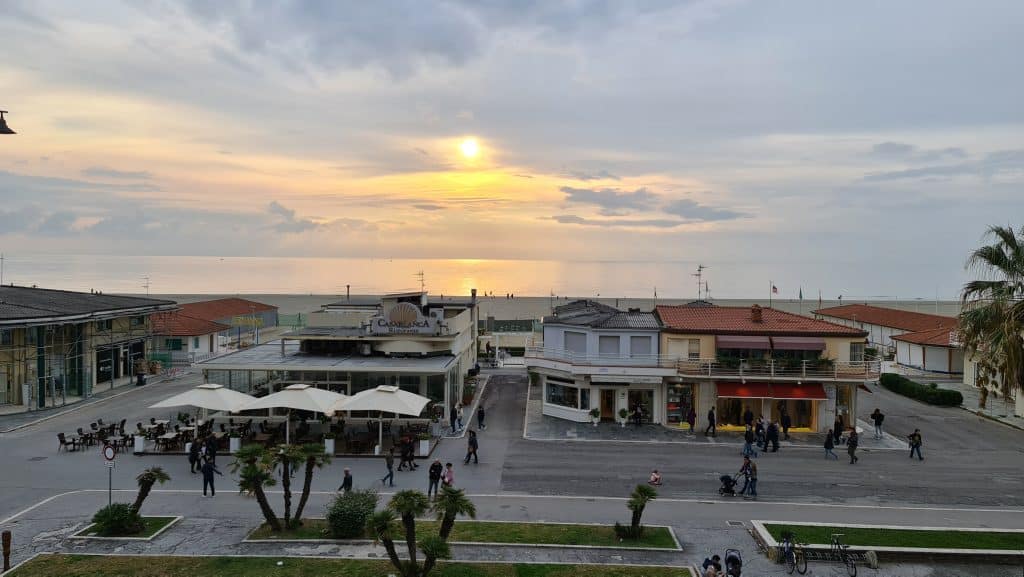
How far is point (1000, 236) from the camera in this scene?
18359 millimetres

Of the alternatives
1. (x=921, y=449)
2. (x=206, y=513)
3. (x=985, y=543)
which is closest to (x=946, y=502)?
(x=985, y=543)

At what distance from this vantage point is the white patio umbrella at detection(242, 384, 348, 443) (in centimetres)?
2542

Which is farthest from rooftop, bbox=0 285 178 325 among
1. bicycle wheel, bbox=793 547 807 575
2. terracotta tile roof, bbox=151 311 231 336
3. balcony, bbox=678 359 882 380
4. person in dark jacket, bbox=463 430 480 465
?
bicycle wheel, bbox=793 547 807 575

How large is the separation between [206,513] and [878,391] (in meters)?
37.5

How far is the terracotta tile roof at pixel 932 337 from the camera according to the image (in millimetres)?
46344

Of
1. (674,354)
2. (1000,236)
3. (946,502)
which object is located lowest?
(946,502)

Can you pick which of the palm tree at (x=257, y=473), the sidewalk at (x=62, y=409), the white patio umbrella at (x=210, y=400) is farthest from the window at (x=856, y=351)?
the sidewalk at (x=62, y=409)

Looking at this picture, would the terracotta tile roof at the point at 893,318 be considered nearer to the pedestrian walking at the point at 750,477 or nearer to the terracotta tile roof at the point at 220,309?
the pedestrian walking at the point at 750,477

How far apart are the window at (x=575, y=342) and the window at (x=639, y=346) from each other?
2.16m

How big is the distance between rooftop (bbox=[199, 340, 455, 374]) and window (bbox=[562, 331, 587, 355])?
17.8ft

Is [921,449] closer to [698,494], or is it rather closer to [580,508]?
[698,494]

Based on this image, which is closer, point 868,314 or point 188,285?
point 868,314

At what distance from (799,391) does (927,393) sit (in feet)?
40.8

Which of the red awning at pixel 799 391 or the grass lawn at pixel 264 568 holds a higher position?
the red awning at pixel 799 391
